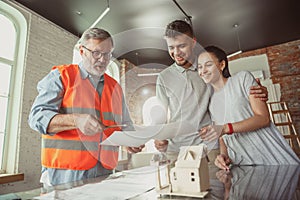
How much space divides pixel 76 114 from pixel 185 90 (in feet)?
1.88

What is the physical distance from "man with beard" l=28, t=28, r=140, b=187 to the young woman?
474mm

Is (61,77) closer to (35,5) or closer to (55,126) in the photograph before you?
(55,126)

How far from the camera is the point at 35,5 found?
2992 mm

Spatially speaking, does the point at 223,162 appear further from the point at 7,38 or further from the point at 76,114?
the point at 7,38

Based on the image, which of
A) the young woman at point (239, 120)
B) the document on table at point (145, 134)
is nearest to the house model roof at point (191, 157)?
the document on table at point (145, 134)

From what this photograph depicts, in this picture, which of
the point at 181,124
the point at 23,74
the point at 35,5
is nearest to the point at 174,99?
the point at 181,124

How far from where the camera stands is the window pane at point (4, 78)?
111 inches

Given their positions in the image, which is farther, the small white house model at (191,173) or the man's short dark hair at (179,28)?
the man's short dark hair at (179,28)

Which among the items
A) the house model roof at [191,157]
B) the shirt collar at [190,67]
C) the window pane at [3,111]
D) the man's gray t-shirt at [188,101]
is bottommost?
the house model roof at [191,157]

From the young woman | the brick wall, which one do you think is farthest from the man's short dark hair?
the brick wall

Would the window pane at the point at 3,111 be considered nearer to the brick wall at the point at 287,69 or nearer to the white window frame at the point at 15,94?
the white window frame at the point at 15,94

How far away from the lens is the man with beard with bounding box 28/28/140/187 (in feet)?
3.10

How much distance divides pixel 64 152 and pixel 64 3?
267 cm

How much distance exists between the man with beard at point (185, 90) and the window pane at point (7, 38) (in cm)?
272
